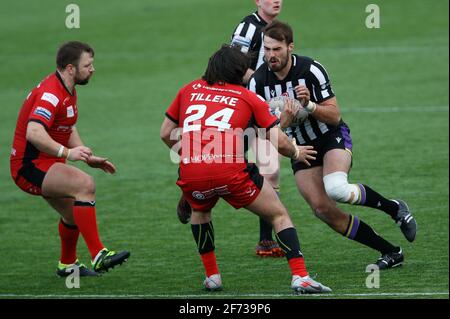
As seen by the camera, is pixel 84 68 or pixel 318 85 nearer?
pixel 84 68

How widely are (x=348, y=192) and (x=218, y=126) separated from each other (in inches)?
59.6

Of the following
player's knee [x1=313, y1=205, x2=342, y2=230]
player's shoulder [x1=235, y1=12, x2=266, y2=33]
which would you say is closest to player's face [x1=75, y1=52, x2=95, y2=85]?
player's shoulder [x1=235, y1=12, x2=266, y2=33]

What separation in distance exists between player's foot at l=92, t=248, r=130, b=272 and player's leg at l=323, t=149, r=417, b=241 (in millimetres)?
1884

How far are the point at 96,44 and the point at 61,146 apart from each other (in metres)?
19.1

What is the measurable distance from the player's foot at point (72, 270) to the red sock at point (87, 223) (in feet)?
2.76

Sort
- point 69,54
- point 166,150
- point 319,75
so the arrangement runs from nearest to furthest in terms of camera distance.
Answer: point 69,54 → point 319,75 → point 166,150

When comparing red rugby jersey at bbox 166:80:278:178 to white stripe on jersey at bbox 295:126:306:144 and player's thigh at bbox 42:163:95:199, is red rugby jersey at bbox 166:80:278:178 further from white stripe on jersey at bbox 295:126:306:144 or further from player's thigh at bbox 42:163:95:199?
white stripe on jersey at bbox 295:126:306:144

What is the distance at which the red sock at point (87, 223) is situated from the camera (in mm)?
8758

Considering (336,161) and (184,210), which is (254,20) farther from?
(184,210)

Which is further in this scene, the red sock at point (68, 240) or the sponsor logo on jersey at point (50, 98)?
the red sock at point (68, 240)

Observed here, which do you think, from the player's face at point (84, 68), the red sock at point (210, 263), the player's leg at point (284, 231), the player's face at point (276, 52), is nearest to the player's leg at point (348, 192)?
the player's leg at point (284, 231)

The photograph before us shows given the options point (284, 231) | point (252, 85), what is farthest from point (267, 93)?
point (284, 231)

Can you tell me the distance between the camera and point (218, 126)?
8.02 metres

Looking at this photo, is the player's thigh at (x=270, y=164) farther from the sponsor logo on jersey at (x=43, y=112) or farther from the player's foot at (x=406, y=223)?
the sponsor logo on jersey at (x=43, y=112)
